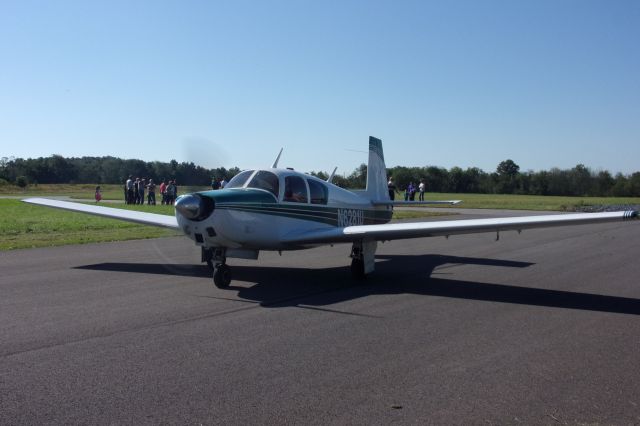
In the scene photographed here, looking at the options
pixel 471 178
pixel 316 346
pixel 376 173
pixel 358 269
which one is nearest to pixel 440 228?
pixel 358 269

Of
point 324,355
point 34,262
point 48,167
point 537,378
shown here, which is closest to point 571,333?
point 537,378

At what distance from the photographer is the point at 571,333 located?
21.7 feet

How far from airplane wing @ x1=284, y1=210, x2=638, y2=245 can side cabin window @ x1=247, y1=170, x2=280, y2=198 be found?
870mm

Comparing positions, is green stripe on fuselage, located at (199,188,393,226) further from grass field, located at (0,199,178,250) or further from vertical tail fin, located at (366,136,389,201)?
grass field, located at (0,199,178,250)

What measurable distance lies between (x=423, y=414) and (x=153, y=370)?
94.9 inches

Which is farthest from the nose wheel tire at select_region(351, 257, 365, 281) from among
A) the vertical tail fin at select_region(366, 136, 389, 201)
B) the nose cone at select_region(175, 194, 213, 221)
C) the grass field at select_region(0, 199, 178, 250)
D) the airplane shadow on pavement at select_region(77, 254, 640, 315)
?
the grass field at select_region(0, 199, 178, 250)

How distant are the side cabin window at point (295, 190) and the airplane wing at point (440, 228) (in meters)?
0.66

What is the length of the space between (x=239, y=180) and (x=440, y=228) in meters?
3.55

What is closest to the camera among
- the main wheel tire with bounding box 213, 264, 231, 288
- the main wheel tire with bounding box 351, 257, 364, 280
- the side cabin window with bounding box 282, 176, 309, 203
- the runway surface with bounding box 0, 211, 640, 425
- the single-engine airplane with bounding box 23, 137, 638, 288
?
the runway surface with bounding box 0, 211, 640, 425

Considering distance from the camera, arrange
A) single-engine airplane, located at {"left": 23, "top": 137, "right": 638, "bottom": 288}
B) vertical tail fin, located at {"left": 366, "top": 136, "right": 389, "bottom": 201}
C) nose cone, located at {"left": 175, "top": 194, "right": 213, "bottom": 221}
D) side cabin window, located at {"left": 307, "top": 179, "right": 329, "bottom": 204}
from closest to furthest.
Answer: nose cone, located at {"left": 175, "top": 194, "right": 213, "bottom": 221} < single-engine airplane, located at {"left": 23, "top": 137, "right": 638, "bottom": 288} < side cabin window, located at {"left": 307, "top": 179, "right": 329, "bottom": 204} < vertical tail fin, located at {"left": 366, "top": 136, "right": 389, "bottom": 201}

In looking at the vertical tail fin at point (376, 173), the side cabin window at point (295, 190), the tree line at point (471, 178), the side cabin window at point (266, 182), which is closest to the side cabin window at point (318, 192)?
the side cabin window at point (295, 190)

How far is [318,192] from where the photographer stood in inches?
444

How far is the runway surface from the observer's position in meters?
4.29

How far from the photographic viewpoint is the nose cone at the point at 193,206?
344 inches
